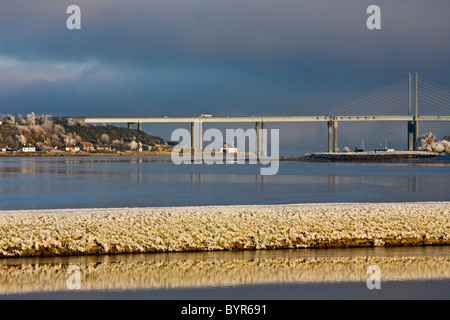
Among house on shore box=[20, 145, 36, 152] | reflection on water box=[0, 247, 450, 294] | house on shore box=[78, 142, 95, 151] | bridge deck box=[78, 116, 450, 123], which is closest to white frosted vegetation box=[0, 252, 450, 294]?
reflection on water box=[0, 247, 450, 294]

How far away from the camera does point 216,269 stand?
34.6ft

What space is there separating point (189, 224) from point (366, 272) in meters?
4.07

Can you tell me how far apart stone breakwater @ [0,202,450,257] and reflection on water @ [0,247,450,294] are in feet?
0.87

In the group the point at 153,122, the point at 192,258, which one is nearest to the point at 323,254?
the point at 192,258

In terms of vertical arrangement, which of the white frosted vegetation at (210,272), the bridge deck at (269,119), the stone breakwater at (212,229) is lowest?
the white frosted vegetation at (210,272)

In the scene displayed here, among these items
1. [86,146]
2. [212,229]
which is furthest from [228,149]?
[212,229]

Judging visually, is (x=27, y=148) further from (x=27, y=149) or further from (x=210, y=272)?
(x=210, y=272)

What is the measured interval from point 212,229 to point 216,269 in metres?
1.91

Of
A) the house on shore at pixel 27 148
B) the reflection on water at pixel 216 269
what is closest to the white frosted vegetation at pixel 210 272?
the reflection on water at pixel 216 269

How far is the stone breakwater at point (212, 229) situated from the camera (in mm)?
11633

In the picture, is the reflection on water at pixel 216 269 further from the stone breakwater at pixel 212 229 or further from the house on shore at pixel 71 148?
the house on shore at pixel 71 148

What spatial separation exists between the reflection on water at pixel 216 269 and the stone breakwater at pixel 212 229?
0.26 meters

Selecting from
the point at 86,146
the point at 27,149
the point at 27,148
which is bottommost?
the point at 27,149

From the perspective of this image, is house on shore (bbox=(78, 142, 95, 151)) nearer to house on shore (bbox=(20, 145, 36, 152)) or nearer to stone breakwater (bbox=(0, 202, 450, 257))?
house on shore (bbox=(20, 145, 36, 152))
